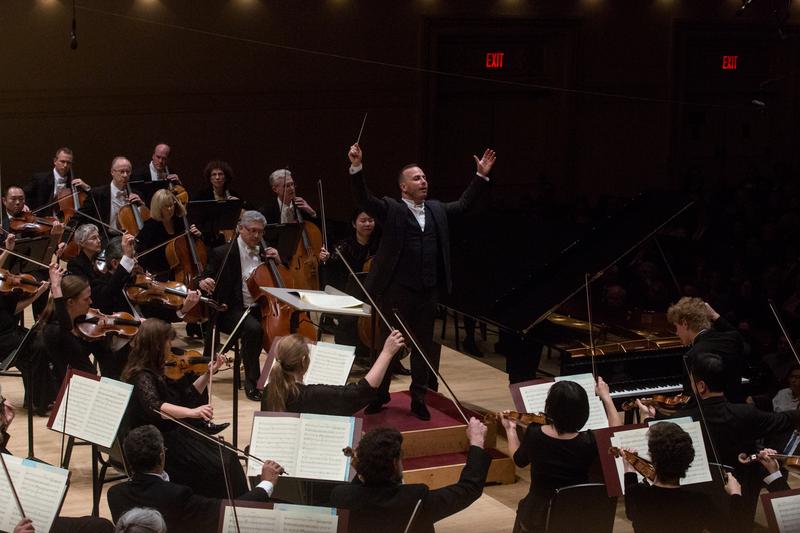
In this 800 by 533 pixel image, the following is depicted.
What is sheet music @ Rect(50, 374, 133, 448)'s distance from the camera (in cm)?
423

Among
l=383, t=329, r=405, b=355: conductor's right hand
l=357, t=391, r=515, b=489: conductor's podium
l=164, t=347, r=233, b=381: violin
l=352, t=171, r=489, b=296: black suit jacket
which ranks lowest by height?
l=357, t=391, r=515, b=489: conductor's podium

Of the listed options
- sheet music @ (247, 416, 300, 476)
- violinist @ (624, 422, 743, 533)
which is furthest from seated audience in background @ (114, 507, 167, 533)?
violinist @ (624, 422, 743, 533)

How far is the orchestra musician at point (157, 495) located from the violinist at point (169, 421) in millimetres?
708

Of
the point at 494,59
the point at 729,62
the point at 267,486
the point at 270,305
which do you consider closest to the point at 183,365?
the point at 267,486

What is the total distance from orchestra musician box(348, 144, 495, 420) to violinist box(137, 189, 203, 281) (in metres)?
2.28

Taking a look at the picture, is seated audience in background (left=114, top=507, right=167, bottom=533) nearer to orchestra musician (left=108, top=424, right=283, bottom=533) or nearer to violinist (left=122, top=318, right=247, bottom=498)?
orchestra musician (left=108, top=424, right=283, bottom=533)

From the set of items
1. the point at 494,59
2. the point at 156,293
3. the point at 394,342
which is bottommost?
the point at 156,293

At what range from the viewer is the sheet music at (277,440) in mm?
4016

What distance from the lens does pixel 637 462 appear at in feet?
13.2

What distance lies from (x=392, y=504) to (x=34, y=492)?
1.21 m

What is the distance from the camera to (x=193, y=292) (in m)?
6.04

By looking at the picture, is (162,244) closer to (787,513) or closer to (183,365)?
(183,365)

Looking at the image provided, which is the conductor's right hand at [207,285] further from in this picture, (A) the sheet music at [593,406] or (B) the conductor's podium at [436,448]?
(A) the sheet music at [593,406]

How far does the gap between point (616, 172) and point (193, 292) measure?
28.7ft
